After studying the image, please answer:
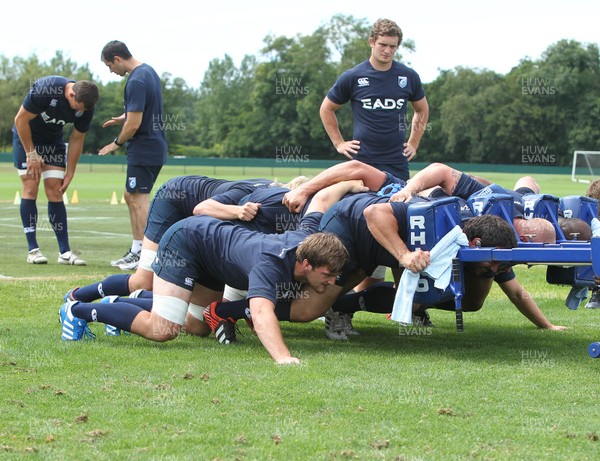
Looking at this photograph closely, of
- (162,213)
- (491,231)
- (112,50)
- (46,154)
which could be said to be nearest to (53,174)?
(46,154)

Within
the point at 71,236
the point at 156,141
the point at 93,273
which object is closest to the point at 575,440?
the point at 93,273

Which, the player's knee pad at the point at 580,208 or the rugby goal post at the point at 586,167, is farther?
the rugby goal post at the point at 586,167

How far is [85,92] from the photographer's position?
10492 millimetres

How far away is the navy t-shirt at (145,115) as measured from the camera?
36.6ft

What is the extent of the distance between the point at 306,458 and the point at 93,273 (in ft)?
22.3

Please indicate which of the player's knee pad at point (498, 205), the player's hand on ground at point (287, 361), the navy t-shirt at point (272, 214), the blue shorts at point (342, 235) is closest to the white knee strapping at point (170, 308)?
the navy t-shirt at point (272, 214)

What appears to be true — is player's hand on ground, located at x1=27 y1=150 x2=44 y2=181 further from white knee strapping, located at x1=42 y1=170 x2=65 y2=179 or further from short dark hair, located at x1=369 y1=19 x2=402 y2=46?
short dark hair, located at x1=369 y1=19 x2=402 y2=46

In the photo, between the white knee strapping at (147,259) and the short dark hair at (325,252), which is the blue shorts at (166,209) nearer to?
the white knee strapping at (147,259)

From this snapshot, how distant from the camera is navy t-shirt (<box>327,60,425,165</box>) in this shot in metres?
8.68

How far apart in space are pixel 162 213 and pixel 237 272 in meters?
1.70

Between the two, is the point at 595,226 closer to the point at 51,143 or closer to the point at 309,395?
the point at 309,395

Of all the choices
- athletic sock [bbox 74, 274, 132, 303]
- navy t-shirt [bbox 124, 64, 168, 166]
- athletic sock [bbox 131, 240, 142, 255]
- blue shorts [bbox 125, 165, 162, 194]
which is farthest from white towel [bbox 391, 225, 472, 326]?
navy t-shirt [bbox 124, 64, 168, 166]

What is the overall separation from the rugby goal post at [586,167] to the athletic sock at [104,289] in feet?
131

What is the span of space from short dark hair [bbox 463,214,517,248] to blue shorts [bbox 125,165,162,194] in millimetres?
5802
